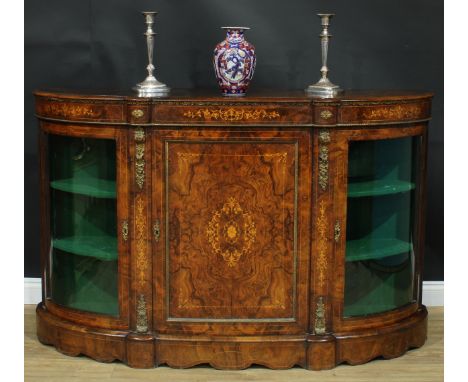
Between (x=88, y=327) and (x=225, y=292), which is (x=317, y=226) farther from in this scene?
(x=88, y=327)

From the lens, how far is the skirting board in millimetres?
5266

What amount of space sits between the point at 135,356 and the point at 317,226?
40.7 inches

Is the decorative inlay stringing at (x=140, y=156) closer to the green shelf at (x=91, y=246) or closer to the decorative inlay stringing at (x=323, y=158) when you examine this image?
the green shelf at (x=91, y=246)

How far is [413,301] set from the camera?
4691mm

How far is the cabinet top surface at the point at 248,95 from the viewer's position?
4.25 meters

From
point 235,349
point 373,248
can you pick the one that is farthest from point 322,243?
point 235,349

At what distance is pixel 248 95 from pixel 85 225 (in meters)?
0.99

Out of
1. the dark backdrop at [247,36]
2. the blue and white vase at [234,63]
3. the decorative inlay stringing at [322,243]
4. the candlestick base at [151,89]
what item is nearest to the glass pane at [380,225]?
the decorative inlay stringing at [322,243]

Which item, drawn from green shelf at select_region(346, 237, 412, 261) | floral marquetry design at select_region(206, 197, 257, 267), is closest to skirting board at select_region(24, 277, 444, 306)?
green shelf at select_region(346, 237, 412, 261)

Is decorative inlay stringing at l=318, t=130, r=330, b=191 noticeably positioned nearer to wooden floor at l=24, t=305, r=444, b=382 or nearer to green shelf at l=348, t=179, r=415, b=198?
green shelf at l=348, t=179, r=415, b=198

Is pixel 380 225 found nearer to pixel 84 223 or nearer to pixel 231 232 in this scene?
pixel 231 232

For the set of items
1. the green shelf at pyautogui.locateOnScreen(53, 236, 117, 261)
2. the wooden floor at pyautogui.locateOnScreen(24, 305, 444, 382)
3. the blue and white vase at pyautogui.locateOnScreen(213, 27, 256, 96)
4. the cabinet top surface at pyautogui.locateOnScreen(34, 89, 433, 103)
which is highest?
the blue and white vase at pyautogui.locateOnScreen(213, 27, 256, 96)

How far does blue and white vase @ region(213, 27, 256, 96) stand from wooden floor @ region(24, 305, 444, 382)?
1.30 meters

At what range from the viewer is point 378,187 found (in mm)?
4473
